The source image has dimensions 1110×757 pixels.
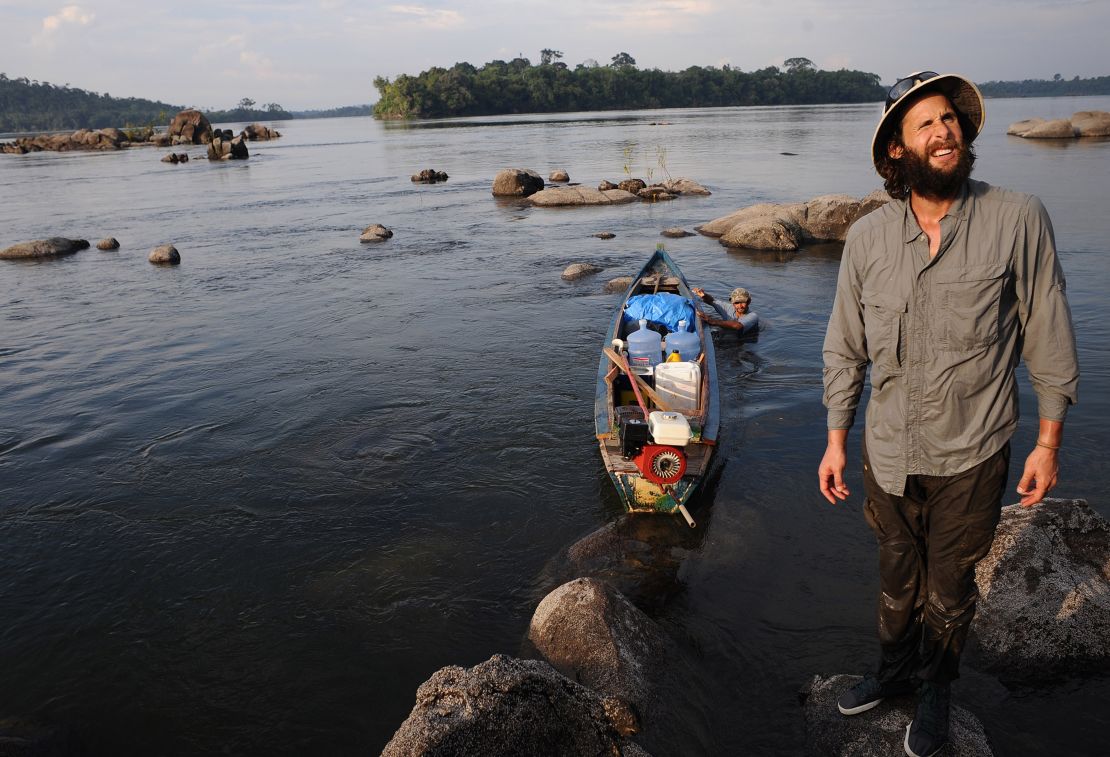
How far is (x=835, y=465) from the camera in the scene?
12.6ft

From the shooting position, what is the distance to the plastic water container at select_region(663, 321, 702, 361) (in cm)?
984

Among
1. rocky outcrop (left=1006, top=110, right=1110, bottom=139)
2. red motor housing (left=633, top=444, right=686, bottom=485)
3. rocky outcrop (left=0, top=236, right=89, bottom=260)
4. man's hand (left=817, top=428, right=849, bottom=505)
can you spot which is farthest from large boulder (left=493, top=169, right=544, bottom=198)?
rocky outcrop (left=1006, top=110, right=1110, bottom=139)

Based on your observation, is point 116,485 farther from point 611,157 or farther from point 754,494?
point 611,157

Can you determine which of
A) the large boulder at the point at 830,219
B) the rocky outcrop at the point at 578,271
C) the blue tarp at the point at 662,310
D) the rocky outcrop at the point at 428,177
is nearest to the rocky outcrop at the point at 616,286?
the rocky outcrop at the point at 578,271

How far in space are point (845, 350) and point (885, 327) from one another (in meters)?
0.29

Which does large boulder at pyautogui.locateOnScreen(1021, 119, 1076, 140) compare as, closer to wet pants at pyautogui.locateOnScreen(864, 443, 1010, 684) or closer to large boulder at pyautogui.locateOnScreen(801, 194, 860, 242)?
large boulder at pyautogui.locateOnScreen(801, 194, 860, 242)

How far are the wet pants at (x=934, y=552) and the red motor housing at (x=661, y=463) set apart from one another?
284 centimetres

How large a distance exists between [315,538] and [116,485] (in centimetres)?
324

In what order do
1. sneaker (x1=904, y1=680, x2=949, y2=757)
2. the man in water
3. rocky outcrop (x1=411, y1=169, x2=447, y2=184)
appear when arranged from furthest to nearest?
rocky outcrop (x1=411, y1=169, x2=447, y2=184), the man in water, sneaker (x1=904, y1=680, x2=949, y2=757)

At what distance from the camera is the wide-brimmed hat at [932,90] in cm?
331

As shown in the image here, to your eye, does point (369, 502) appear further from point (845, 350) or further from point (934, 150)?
point (934, 150)

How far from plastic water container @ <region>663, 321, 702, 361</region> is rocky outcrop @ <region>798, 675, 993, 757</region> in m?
5.57

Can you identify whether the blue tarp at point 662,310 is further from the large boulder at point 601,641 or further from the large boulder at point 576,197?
the large boulder at point 576,197

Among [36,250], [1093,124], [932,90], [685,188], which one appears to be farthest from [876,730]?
[1093,124]
